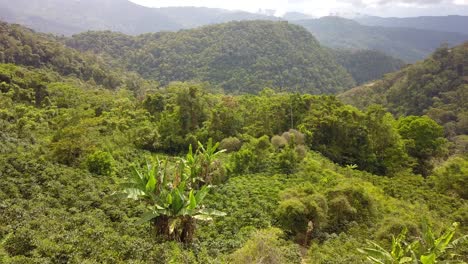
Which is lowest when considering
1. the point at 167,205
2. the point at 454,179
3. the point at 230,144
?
the point at 454,179

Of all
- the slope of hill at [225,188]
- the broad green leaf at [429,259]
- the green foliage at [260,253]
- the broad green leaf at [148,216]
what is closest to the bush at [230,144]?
the slope of hill at [225,188]

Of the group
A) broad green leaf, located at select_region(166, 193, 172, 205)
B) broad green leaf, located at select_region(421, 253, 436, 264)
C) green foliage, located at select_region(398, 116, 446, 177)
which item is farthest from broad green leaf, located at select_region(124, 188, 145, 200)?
green foliage, located at select_region(398, 116, 446, 177)

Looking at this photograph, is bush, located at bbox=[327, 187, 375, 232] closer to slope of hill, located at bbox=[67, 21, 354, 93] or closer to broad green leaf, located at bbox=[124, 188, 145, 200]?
broad green leaf, located at bbox=[124, 188, 145, 200]

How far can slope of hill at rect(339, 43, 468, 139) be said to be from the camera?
6756 cm

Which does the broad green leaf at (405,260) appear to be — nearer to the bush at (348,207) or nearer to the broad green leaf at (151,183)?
the bush at (348,207)

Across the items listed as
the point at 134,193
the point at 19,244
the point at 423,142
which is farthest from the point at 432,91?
the point at 19,244

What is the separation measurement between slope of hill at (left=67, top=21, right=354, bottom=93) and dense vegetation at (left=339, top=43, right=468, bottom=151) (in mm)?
27472

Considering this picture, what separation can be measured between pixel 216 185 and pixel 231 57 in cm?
11185

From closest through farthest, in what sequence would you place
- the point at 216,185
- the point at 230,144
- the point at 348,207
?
1. the point at 348,207
2. the point at 216,185
3. the point at 230,144

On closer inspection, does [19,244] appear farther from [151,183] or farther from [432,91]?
[432,91]

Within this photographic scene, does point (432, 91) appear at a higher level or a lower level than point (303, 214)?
lower

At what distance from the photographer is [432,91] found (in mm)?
75000

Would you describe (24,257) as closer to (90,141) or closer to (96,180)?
(96,180)

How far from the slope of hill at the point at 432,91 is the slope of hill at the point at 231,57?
28.0 metres
